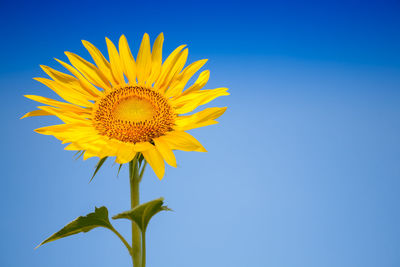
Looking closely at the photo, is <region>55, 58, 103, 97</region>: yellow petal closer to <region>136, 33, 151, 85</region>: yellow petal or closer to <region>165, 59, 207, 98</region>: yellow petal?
<region>136, 33, 151, 85</region>: yellow petal

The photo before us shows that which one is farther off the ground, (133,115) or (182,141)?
(133,115)

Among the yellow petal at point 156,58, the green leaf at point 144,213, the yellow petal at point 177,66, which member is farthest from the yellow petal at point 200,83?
the green leaf at point 144,213

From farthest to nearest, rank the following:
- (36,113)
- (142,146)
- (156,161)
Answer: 1. (36,113)
2. (142,146)
3. (156,161)

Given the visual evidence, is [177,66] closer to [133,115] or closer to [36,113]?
[133,115]

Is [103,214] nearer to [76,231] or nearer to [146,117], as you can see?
[76,231]

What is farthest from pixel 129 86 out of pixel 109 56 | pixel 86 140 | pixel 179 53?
pixel 86 140

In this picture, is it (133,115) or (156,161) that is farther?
(133,115)

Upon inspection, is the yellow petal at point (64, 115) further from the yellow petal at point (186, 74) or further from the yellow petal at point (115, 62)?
the yellow petal at point (186, 74)

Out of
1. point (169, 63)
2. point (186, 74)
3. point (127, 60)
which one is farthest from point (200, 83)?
point (127, 60)
